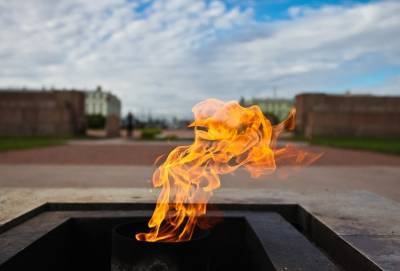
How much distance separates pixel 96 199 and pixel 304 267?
264 cm

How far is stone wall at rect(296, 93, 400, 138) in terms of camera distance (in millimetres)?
33969

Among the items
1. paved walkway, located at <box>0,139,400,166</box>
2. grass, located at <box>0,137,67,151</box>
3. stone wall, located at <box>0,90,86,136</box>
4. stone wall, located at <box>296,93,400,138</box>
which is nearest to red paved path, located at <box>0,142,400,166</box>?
paved walkway, located at <box>0,139,400,166</box>

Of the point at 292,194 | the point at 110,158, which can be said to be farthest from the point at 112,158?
the point at 292,194

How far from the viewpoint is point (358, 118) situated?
34156mm

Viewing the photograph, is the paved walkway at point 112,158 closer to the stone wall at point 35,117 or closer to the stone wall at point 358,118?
the stone wall at point 35,117

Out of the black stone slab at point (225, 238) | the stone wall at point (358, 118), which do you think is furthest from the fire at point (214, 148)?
the stone wall at point (358, 118)

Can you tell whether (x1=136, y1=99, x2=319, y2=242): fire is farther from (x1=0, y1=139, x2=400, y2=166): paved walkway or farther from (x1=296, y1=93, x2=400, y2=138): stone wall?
(x1=296, y1=93, x2=400, y2=138): stone wall

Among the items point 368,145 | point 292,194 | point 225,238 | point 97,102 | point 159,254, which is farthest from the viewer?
point 97,102

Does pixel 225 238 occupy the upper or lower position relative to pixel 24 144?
upper

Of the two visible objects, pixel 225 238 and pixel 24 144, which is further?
pixel 24 144

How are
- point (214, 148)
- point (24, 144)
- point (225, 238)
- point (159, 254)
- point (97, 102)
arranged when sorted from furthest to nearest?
point (97, 102) < point (24, 144) < point (225, 238) < point (214, 148) < point (159, 254)

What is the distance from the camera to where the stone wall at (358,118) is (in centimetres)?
3397

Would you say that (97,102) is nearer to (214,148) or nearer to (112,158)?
(112,158)

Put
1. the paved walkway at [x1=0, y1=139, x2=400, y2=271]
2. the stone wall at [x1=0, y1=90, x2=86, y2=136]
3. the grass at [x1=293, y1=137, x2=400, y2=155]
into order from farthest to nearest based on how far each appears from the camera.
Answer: the stone wall at [x1=0, y1=90, x2=86, y2=136]
the grass at [x1=293, y1=137, x2=400, y2=155]
the paved walkway at [x1=0, y1=139, x2=400, y2=271]
